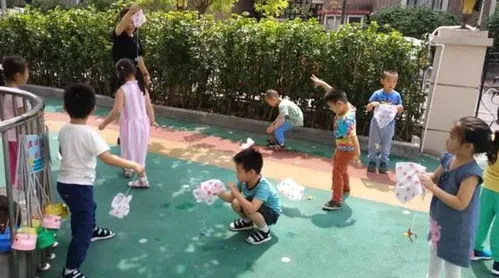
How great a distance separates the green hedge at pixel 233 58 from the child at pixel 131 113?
269cm

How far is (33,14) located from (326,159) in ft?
21.8

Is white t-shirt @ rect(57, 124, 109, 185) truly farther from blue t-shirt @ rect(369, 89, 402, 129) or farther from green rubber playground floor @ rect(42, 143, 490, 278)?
blue t-shirt @ rect(369, 89, 402, 129)

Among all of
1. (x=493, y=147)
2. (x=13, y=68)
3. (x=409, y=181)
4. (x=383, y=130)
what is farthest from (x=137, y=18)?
(x=493, y=147)

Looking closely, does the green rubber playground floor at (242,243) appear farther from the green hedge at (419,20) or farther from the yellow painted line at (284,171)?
the green hedge at (419,20)

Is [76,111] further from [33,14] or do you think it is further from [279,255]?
[33,14]

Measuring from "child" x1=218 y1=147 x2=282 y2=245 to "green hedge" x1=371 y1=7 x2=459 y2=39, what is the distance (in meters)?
19.5

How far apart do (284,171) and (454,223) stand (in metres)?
2.96

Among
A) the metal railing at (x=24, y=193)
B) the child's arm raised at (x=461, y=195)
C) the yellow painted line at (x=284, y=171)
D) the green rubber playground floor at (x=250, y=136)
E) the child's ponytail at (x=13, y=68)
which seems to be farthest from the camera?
the green rubber playground floor at (x=250, y=136)

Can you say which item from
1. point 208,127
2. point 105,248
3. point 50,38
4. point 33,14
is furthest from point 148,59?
point 105,248

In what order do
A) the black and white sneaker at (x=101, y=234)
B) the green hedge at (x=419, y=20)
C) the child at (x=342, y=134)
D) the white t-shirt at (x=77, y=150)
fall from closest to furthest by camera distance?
the white t-shirt at (x=77, y=150) → the black and white sneaker at (x=101, y=234) → the child at (x=342, y=134) → the green hedge at (x=419, y=20)

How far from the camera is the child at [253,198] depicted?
11.7ft

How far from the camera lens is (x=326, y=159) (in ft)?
20.2

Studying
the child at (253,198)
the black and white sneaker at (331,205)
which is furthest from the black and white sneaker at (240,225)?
the black and white sneaker at (331,205)

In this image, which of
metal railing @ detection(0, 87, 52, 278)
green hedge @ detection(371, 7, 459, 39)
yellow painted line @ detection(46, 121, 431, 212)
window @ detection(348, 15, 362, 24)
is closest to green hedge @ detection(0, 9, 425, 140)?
yellow painted line @ detection(46, 121, 431, 212)
